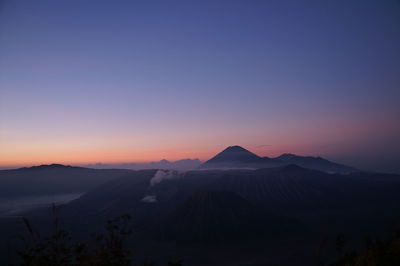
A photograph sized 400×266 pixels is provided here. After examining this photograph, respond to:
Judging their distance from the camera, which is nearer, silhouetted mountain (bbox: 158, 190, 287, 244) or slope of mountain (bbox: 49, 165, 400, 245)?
silhouetted mountain (bbox: 158, 190, 287, 244)

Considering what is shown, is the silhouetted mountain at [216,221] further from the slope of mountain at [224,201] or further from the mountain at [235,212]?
the mountain at [235,212]

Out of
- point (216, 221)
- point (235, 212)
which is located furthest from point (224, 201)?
point (216, 221)

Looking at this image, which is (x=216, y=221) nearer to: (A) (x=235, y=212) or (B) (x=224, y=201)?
(A) (x=235, y=212)

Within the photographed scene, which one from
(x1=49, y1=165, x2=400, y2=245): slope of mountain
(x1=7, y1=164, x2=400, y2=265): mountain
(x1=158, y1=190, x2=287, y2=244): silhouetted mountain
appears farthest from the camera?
(x1=49, y1=165, x2=400, y2=245): slope of mountain

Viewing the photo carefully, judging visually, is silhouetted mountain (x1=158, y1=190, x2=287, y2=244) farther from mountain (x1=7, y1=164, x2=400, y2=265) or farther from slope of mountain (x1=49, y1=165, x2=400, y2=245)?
mountain (x1=7, y1=164, x2=400, y2=265)

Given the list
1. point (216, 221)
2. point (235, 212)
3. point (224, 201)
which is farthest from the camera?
point (224, 201)

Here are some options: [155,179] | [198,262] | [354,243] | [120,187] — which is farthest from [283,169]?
[198,262]

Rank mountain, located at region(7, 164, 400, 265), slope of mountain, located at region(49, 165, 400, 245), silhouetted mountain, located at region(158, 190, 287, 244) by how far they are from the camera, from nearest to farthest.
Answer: mountain, located at region(7, 164, 400, 265), silhouetted mountain, located at region(158, 190, 287, 244), slope of mountain, located at region(49, 165, 400, 245)

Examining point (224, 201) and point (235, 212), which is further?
point (224, 201)

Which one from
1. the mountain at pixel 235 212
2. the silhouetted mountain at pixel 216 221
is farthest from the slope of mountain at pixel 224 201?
the mountain at pixel 235 212

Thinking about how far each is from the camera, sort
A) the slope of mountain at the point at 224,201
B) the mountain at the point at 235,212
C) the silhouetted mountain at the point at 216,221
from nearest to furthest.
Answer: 1. the mountain at the point at 235,212
2. the silhouetted mountain at the point at 216,221
3. the slope of mountain at the point at 224,201

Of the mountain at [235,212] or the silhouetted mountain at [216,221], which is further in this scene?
the silhouetted mountain at [216,221]

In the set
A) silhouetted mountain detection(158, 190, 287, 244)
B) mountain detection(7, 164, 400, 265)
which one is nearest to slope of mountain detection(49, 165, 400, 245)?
silhouetted mountain detection(158, 190, 287, 244)

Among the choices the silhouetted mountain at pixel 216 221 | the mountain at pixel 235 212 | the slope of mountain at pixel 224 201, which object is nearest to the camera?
the mountain at pixel 235 212
